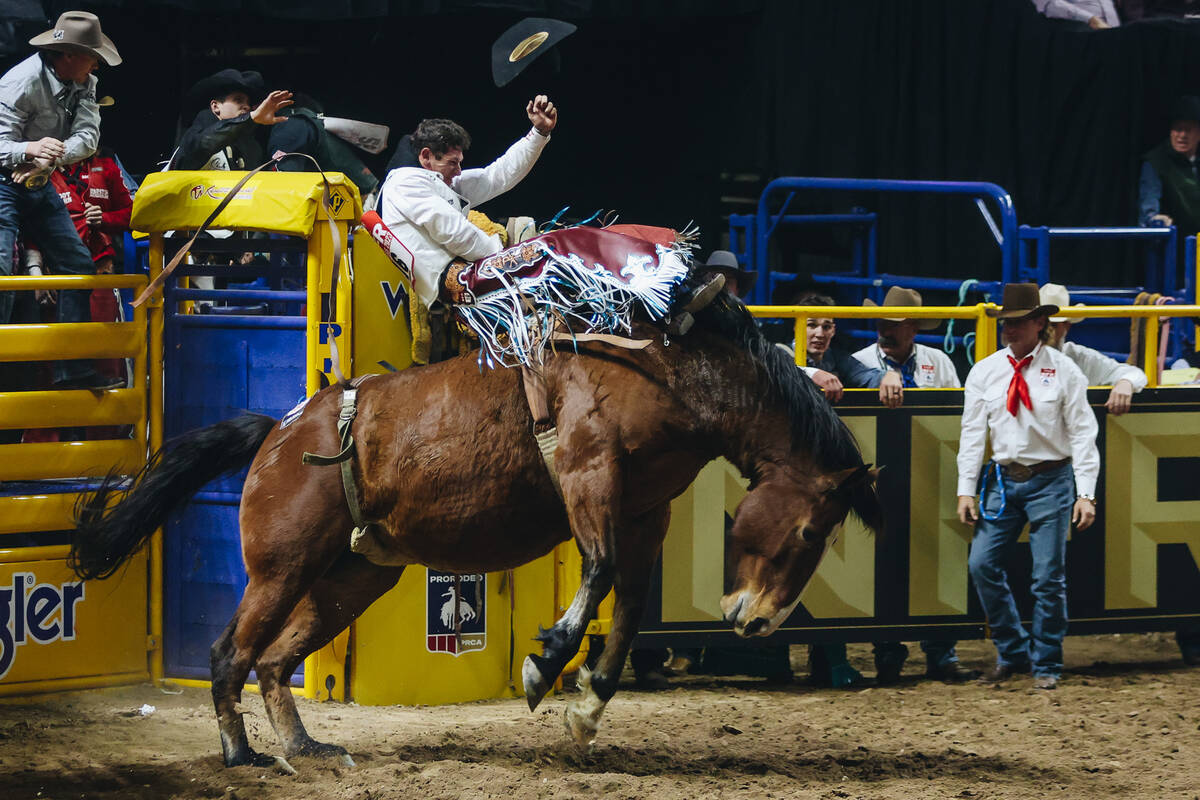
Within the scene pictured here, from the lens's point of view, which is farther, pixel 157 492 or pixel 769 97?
pixel 769 97

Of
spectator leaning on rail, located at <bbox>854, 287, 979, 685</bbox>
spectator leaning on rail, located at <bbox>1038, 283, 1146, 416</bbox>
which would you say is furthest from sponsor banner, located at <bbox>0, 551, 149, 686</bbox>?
spectator leaning on rail, located at <bbox>1038, 283, 1146, 416</bbox>

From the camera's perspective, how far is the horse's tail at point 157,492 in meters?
5.81

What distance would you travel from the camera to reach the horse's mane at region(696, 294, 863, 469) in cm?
528

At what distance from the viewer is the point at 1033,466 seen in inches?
286

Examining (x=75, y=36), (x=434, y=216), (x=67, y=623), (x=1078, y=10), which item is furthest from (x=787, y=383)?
(x=1078, y=10)

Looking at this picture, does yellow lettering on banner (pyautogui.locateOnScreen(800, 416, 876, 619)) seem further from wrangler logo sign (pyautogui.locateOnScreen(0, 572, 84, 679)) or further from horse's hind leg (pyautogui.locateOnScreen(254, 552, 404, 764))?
wrangler logo sign (pyautogui.locateOnScreen(0, 572, 84, 679))

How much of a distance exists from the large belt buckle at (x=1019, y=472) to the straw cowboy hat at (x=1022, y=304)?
2.39 ft

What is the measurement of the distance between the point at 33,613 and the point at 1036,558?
4674mm

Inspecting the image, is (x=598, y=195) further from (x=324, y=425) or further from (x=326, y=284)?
(x=324, y=425)

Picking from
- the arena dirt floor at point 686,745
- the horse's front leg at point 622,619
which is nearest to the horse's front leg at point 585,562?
the horse's front leg at point 622,619

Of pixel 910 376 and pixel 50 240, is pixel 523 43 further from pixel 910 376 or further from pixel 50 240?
pixel 910 376

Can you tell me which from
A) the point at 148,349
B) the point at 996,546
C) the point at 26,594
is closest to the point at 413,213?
the point at 148,349

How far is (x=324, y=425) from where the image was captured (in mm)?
5641

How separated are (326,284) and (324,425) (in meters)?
1.05
